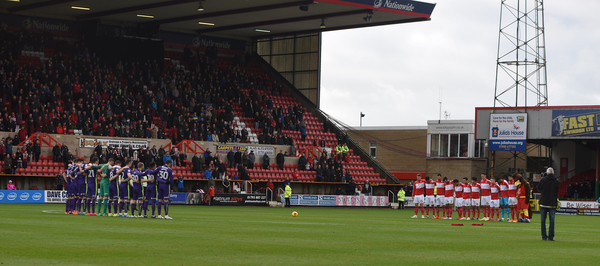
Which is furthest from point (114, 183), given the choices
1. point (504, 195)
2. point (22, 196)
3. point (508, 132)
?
point (508, 132)

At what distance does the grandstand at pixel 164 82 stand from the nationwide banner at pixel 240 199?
2.14 meters

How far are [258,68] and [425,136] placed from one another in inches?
821

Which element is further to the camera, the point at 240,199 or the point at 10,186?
the point at 240,199

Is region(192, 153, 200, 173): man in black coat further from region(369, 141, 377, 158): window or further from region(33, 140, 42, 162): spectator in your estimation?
region(369, 141, 377, 158): window

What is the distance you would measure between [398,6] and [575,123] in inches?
622

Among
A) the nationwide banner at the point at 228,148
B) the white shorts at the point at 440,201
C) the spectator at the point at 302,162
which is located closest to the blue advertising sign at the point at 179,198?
the nationwide banner at the point at 228,148

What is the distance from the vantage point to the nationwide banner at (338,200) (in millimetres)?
45562

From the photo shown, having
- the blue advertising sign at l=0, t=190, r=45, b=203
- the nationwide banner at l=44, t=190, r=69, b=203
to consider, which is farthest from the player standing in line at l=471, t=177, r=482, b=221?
the blue advertising sign at l=0, t=190, r=45, b=203

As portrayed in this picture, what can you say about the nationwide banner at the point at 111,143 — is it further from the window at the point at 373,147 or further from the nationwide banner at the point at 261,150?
the window at the point at 373,147

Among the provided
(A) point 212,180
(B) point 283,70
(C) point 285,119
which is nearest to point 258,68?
(B) point 283,70

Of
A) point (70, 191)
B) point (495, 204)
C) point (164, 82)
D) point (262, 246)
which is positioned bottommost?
point (262, 246)

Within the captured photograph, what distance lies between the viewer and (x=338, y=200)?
1842 inches

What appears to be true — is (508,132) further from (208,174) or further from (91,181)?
(91,181)

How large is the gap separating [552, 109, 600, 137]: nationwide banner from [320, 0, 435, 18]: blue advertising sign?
12.6 metres
